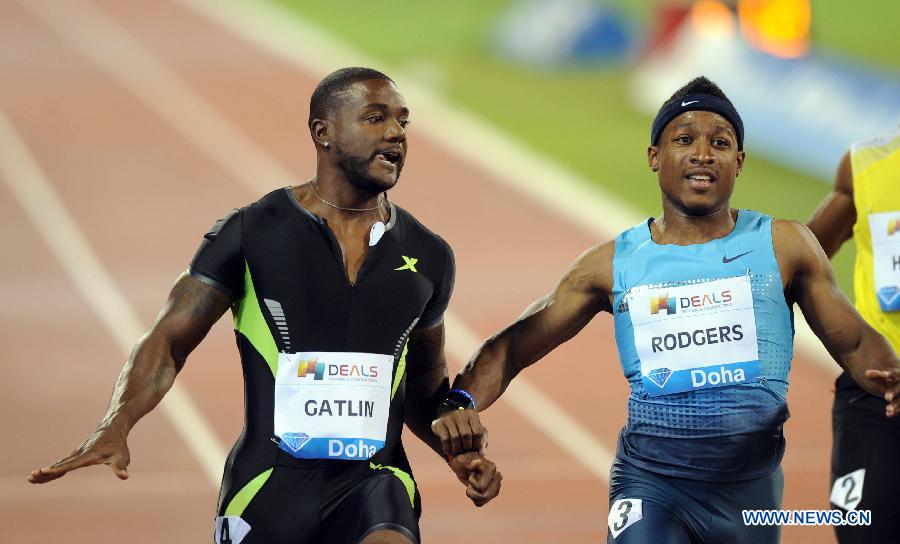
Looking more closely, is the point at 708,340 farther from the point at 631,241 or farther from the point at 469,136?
the point at 469,136

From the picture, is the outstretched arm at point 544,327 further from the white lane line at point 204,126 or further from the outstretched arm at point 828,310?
the white lane line at point 204,126

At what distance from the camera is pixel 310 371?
4.84 metres

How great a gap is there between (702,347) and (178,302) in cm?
160

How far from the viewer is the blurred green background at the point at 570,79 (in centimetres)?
1527

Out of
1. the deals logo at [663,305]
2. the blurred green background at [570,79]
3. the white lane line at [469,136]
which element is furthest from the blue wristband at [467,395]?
the blurred green background at [570,79]

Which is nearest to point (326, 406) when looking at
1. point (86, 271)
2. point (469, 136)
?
point (86, 271)

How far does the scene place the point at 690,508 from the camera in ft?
15.9

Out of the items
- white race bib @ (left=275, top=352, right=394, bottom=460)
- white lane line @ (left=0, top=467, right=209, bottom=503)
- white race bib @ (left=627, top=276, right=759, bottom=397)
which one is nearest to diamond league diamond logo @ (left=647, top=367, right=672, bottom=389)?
white race bib @ (left=627, top=276, right=759, bottom=397)

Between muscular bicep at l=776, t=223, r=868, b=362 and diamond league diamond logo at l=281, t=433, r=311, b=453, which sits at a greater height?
muscular bicep at l=776, t=223, r=868, b=362

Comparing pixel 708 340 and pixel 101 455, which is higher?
pixel 708 340

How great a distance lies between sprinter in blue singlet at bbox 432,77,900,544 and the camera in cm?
486

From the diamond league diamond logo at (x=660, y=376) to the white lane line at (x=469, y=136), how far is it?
6.26 meters

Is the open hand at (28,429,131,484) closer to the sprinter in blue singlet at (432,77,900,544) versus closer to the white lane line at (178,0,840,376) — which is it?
the sprinter in blue singlet at (432,77,900,544)

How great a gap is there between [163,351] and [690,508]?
1.65 metres
